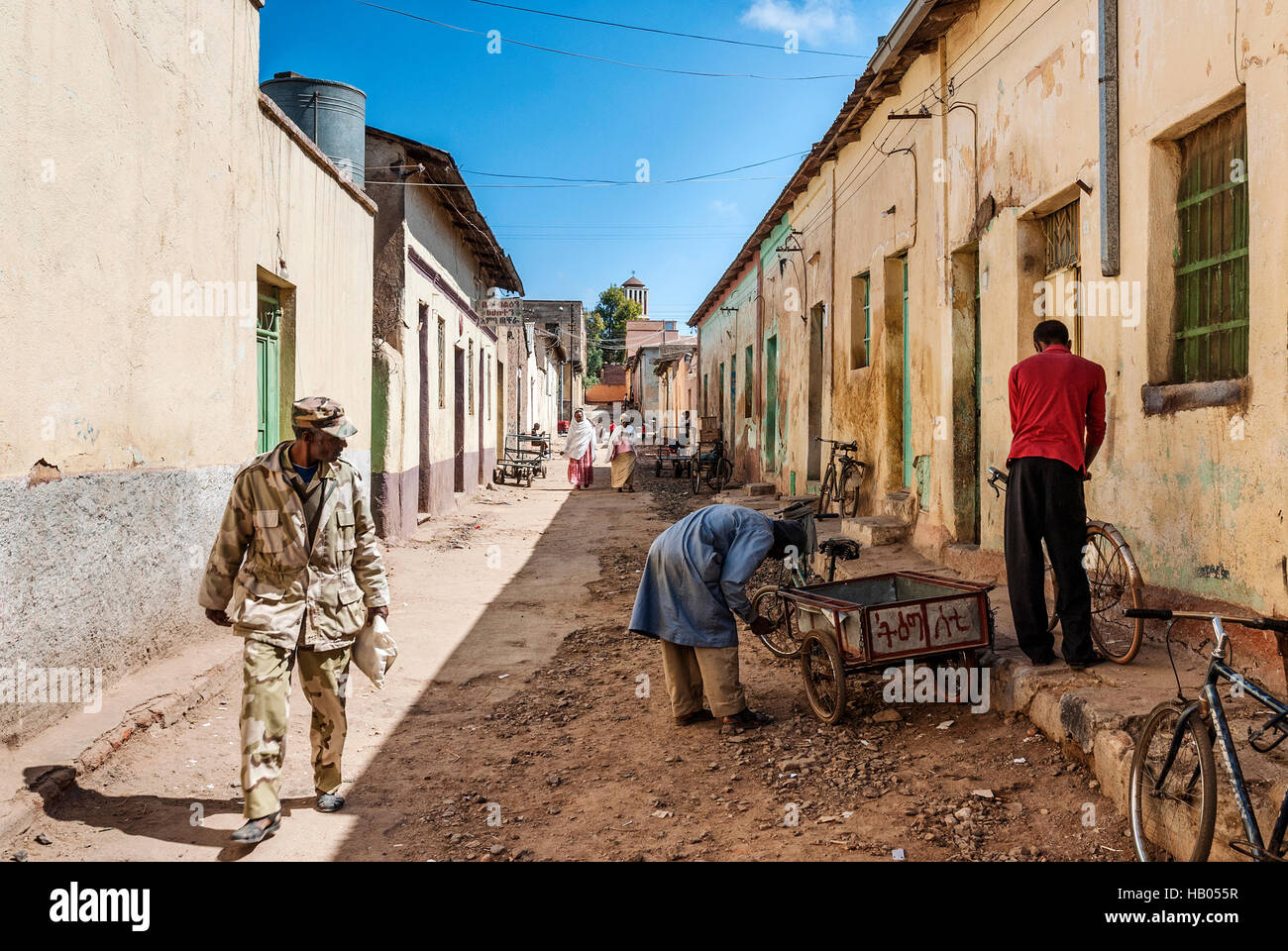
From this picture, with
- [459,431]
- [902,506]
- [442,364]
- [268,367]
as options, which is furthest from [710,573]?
[459,431]

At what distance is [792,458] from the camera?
47.1 ft

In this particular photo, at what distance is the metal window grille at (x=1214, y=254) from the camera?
4.42 metres

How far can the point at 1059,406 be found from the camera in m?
4.60

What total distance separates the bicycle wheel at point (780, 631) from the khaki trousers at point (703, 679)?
101cm

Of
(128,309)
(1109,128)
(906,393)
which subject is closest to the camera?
(1109,128)

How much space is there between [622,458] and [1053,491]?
15.3 m

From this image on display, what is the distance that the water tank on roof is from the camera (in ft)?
33.1

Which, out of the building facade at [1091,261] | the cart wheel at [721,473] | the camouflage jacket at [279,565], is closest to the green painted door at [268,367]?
the camouflage jacket at [279,565]

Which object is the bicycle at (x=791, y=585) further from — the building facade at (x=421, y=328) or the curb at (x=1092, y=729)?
the building facade at (x=421, y=328)

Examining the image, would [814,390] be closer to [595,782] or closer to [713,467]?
[713,467]

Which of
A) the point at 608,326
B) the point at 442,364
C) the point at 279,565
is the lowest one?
the point at 279,565

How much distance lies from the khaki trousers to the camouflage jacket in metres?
1.81
